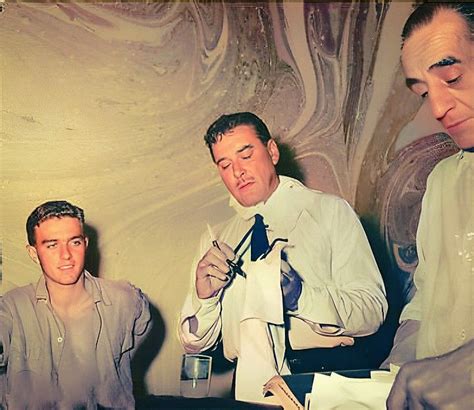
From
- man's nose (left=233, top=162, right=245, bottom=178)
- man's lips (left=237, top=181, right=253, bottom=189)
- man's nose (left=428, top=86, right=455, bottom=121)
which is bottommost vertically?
man's lips (left=237, top=181, right=253, bottom=189)

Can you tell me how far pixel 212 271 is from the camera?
1.97 m

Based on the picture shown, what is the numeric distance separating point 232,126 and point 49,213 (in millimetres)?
546

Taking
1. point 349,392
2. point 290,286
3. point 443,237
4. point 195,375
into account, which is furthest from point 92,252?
→ point 443,237

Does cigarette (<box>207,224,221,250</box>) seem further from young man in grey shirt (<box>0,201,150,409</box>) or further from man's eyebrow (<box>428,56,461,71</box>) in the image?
man's eyebrow (<box>428,56,461,71</box>)

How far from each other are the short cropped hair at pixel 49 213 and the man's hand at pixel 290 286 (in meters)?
0.56

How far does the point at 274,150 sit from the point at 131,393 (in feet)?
2.49

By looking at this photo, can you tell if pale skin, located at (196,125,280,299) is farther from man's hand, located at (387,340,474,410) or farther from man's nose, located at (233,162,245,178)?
man's hand, located at (387,340,474,410)

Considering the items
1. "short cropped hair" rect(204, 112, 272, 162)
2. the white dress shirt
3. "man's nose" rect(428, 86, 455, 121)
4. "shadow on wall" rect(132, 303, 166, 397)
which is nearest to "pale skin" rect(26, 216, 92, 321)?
"shadow on wall" rect(132, 303, 166, 397)

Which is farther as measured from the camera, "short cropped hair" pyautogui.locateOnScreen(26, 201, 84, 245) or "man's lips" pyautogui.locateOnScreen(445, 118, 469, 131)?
"man's lips" pyautogui.locateOnScreen(445, 118, 469, 131)

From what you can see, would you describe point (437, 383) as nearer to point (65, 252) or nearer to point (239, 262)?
point (239, 262)

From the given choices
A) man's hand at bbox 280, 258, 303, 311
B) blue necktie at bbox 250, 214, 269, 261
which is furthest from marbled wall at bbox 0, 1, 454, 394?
man's hand at bbox 280, 258, 303, 311

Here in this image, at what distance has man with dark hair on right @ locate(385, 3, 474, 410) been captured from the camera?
1952 millimetres

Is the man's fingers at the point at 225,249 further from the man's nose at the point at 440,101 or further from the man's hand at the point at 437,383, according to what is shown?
the man's nose at the point at 440,101

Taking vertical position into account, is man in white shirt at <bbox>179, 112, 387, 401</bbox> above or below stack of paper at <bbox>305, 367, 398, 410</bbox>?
above
